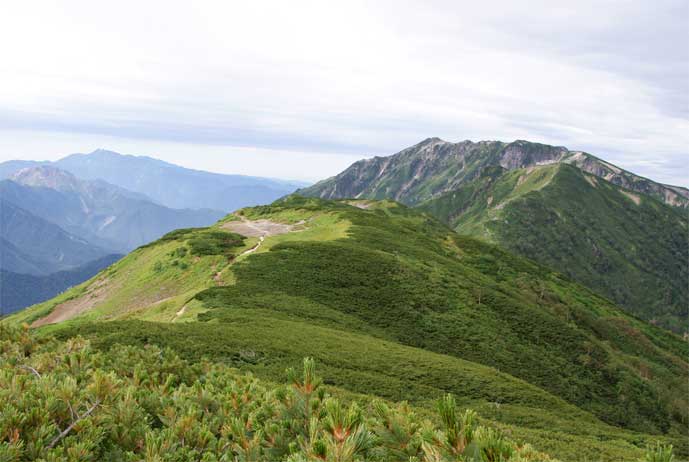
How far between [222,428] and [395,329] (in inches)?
1387

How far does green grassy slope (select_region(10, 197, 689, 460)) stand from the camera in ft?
80.4

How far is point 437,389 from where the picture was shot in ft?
85.3

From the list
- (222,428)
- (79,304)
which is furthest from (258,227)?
(222,428)

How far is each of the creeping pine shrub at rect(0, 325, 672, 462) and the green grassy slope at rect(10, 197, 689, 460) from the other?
15.8 meters

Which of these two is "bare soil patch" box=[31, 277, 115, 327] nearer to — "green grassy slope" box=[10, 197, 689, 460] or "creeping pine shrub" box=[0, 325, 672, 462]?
"green grassy slope" box=[10, 197, 689, 460]

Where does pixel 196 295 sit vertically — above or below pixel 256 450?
below

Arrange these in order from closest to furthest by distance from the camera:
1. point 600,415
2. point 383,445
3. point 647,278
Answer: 1. point 383,445
2. point 600,415
3. point 647,278

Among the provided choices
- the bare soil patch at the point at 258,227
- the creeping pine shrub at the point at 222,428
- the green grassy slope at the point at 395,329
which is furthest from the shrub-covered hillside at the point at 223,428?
the bare soil patch at the point at 258,227

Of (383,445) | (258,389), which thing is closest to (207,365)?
(258,389)

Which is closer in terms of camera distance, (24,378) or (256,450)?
(256,450)

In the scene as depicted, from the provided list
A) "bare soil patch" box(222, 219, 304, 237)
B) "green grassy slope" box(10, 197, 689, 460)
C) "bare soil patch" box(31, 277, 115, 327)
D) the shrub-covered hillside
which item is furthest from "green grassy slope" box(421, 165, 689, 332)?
the shrub-covered hillside

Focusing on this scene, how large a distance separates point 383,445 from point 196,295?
113ft

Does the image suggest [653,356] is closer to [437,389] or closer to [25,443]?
[437,389]

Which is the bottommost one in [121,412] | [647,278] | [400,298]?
[647,278]
